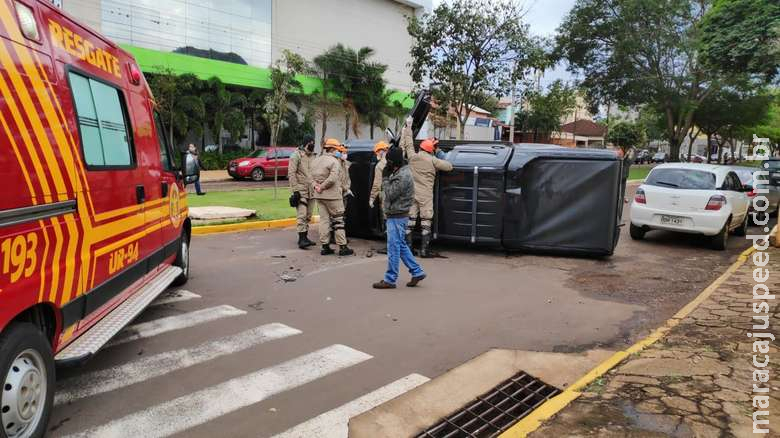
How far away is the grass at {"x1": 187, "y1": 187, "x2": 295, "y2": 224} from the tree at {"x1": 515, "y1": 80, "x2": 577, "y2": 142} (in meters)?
27.1

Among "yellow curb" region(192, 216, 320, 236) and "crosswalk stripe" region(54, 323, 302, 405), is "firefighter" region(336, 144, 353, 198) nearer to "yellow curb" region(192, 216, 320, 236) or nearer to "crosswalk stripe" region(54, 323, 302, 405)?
"yellow curb" region(192, 216, 320, 236)

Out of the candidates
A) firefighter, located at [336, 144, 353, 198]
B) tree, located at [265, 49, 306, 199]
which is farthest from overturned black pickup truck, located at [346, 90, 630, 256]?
tree, located at [265, 49, 306, 199]

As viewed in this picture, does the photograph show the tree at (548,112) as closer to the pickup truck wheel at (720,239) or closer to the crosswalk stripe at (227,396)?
the pickup truck wheel at (720,239)

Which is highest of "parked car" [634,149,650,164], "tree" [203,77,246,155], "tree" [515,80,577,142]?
"tree" [515,80,577,142]

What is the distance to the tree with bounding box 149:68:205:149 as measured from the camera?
25266 millimetres

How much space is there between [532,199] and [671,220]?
309 centimetres

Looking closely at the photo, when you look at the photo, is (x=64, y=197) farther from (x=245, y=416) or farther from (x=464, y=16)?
(x=464, y=16)

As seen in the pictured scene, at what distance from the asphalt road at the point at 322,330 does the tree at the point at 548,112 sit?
34.1 meters

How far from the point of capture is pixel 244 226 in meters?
11.2

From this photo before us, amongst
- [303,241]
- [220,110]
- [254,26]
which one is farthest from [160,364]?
[254,26]

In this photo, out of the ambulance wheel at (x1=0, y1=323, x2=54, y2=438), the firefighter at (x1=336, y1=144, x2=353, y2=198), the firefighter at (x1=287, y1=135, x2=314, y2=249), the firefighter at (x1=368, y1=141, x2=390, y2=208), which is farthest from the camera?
the firefighter at (x1=287, y1=135, x2=314, y2=249)

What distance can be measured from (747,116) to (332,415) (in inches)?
1762

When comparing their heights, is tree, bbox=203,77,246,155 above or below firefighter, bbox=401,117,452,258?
above

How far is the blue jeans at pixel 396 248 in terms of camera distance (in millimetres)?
6797
